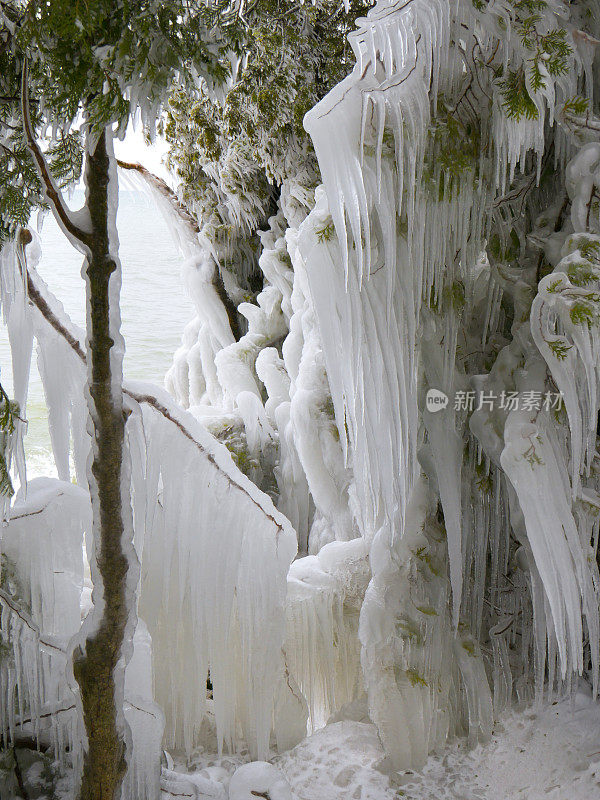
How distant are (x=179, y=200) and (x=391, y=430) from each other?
3.66 meters

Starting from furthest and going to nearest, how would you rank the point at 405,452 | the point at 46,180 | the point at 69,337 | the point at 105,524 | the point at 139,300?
the point at 139,300
the point at 405,452
the point at 69,337
the point at 105,524
the point at 46,180

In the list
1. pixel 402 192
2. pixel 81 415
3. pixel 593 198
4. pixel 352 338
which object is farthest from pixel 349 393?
pixel 593 198

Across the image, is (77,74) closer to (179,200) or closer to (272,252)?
(272,252)

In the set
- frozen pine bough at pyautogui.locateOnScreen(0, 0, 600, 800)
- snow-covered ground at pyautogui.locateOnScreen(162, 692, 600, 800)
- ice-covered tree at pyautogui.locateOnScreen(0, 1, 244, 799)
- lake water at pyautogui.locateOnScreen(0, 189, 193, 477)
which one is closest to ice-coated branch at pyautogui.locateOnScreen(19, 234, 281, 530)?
frozen pine bough at pyautogui.locateOnScreen(0, 0, 600, 800)

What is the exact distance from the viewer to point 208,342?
232 inches

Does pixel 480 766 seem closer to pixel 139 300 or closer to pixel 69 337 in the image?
pixel 69 337

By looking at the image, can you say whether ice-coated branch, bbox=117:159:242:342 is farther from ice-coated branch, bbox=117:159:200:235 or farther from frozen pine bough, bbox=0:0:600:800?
frozen pine bough, bbox=0:0:600:800

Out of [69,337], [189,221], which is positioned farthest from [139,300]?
[69,337]

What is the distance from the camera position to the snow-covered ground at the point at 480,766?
2.60 m

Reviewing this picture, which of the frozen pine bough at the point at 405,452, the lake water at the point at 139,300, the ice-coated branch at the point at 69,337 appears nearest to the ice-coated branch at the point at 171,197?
the frozen pine bough at the point at 405,452

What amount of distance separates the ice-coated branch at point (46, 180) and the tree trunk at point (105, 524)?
0.13 ft

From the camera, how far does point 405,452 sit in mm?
2443

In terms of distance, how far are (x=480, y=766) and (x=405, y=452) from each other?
136cm

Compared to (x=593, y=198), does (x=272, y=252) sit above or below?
above
